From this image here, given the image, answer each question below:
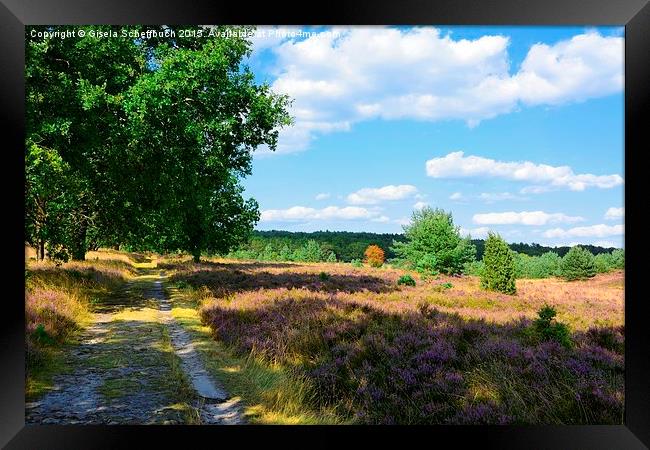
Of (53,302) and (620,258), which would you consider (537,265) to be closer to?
(620,258)

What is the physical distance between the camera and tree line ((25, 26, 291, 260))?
8.55 meters

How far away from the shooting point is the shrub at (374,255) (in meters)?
15.8

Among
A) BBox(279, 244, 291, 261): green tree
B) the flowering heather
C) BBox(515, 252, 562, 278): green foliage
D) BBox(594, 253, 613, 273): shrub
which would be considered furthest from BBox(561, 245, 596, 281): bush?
BBox(279, 244, 291, 261): green tree

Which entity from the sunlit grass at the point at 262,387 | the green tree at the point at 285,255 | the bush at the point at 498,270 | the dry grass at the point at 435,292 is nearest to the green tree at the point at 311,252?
the dry grass at the point at 435,292

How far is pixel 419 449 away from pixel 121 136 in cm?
961

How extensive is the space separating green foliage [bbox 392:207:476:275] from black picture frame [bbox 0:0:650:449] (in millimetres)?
15008

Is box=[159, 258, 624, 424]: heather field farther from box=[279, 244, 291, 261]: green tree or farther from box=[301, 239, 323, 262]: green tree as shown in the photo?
box=[279, 244, 291, 261]: green tree

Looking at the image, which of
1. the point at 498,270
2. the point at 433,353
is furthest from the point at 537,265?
the point at 433,353

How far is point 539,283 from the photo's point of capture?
556 inches

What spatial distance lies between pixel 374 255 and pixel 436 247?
4761mm
